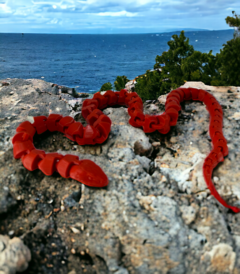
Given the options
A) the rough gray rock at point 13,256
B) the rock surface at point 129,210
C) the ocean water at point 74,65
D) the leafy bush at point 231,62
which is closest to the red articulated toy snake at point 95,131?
the rock surface at point 129,210

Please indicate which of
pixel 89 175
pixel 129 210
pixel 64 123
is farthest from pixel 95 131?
pixel 129 210

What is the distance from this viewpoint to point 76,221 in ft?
10.6

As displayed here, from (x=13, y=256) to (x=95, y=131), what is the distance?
231 centimetres

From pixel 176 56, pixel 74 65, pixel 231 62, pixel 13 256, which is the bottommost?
pixel 13 256

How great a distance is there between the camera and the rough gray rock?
2629 millimetres

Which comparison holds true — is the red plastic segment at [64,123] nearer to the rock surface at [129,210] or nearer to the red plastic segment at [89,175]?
the rock surface at [129,210]

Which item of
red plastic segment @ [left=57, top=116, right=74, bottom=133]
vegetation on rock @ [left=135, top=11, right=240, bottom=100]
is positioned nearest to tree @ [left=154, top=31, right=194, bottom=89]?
vegetation on rock @ [left=135, top=11, right=240, bottom=100]

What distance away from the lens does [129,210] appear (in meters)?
3.26

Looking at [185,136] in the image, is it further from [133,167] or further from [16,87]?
[16,87]

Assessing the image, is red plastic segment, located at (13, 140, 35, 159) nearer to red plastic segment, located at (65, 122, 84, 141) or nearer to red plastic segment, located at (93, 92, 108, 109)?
red plastic segment, located at (65, 122, 84, 141)

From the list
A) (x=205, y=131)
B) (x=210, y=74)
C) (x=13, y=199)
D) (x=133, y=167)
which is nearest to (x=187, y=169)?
(x=133, y=167)

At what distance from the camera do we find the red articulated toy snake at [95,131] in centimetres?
357

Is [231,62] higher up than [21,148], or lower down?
higher up

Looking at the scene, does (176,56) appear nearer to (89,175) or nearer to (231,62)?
(231,62)
